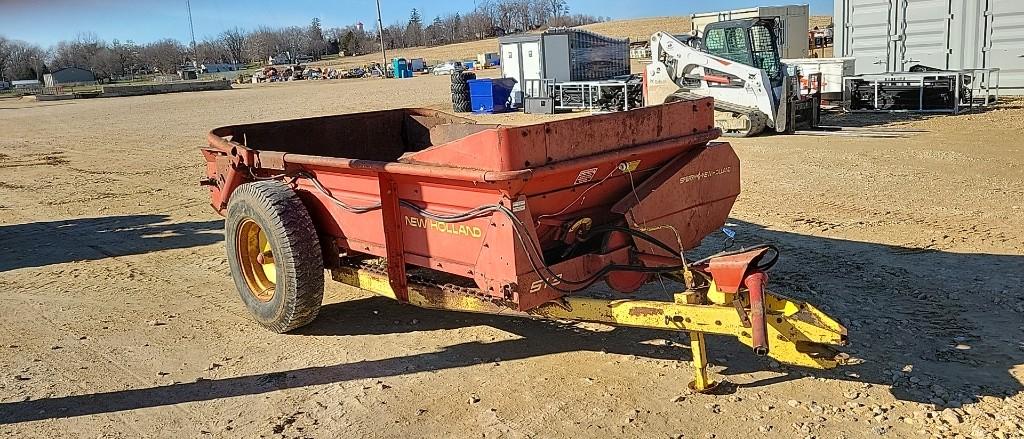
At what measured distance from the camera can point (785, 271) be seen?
20.2 feet

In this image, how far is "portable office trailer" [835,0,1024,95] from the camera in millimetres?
19047

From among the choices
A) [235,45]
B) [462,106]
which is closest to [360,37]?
[235,45]

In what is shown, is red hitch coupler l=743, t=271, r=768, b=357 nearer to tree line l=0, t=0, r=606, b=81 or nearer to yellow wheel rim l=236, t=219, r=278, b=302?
yellow wheel rim l=236, t=219, r=278, b=302

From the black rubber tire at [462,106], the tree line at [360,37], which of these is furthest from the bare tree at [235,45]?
the black rubber tire at [462,106]

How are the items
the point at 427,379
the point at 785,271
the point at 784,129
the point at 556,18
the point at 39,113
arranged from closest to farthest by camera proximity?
the point at 427,379 < the point at 785,271 < the point at 784,129 < the point at 39,113 < the point at 556,18

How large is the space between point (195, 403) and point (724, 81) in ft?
40.5

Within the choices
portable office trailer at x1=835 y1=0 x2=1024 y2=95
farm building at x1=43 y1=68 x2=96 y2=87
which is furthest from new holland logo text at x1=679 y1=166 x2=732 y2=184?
farm building at x1=43 y1=68 x2=96 y2=87

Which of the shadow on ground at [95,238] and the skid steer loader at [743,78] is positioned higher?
the skid steer loader at [743,78]

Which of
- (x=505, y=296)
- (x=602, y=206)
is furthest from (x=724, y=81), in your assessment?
(x=505, y=296)

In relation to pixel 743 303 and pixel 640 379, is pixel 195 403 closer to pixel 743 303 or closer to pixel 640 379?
pixel 640 379

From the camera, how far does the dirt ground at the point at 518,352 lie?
402 centimetres

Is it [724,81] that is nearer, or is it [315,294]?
[315,294]

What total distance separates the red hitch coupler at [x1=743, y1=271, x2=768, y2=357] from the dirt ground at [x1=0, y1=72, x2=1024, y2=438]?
1.39 ft

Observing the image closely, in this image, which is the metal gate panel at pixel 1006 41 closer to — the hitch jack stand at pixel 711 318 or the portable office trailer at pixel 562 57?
the portable office trailer at pixel 562 57
